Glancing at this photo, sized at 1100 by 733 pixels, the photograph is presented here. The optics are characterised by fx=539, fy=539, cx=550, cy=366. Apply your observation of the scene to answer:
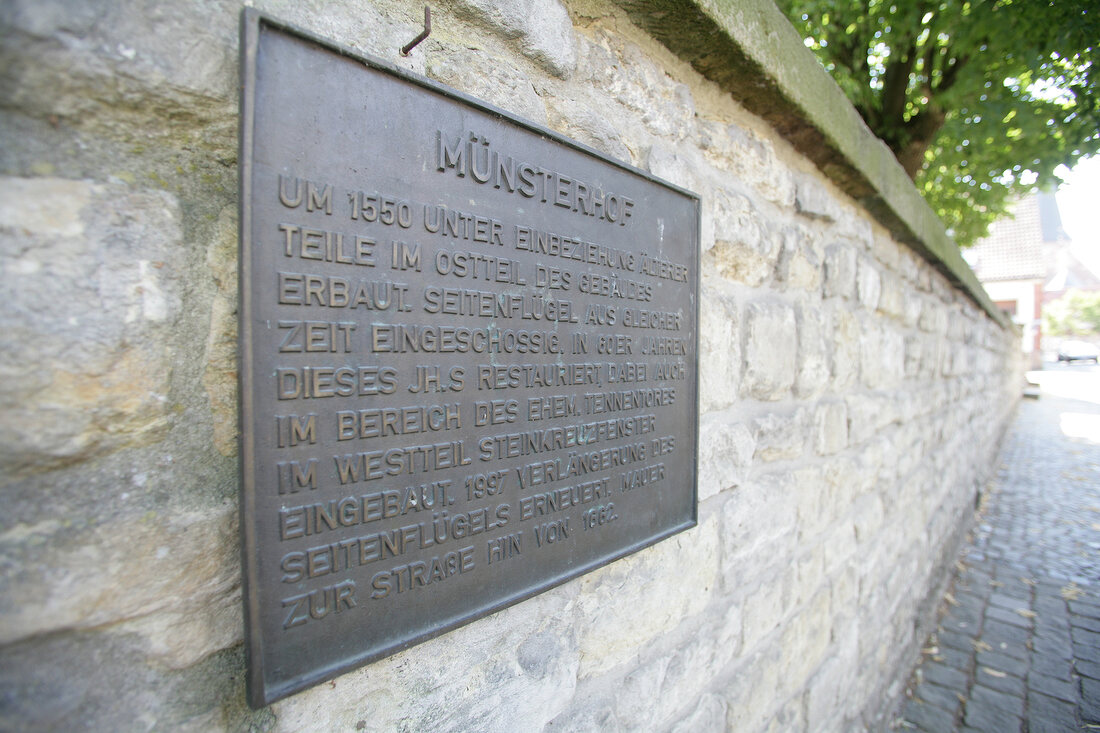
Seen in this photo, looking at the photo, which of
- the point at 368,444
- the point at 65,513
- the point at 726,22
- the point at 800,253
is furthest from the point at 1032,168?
the point at 65,513

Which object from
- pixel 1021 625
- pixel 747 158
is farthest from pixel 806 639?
pixel 1021 625

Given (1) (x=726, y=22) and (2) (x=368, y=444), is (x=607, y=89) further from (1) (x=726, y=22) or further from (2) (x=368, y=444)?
(2) (x=368, y=444)

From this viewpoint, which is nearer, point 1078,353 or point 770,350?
point 770,350

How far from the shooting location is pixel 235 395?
792 mm

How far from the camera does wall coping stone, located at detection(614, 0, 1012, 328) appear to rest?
4.44 feet

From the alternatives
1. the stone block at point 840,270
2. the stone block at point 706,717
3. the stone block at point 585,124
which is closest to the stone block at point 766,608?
the stone block at point 706,717

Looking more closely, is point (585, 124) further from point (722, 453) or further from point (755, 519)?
point (755, 519)

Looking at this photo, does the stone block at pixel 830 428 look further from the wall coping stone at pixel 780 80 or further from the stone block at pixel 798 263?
the wall coping stone at pixel 780 80

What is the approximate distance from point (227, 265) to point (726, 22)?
1.33 metres

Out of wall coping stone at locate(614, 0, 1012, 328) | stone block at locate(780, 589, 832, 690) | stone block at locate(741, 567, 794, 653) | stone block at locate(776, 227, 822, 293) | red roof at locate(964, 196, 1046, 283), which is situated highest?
red roof at locate(964, 196, 1046, 283)

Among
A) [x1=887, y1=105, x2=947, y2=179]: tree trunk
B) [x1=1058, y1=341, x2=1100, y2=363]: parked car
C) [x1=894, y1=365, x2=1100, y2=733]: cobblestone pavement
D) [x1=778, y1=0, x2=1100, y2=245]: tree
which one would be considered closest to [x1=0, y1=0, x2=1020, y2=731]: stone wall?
[x1=894, y1=365, x2=1100, y2=733]: cobblestone pavement

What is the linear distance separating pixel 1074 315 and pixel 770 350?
57523 millimetres

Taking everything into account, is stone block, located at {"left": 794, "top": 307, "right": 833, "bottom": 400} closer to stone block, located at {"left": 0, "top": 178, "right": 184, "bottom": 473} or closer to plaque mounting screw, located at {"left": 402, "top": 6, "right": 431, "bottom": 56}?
plaque mounting screw, located at {"left": 402, "top": 6, "right": 431, "bottom": 56}

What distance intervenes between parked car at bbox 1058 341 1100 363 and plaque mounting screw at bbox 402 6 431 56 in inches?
1978
